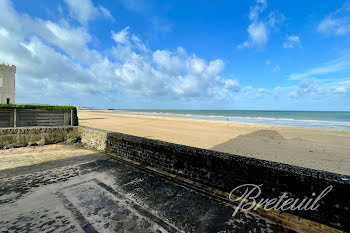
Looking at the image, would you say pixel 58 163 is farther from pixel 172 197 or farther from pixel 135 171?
pixel 172 197

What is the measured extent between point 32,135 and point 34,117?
41.0 inches

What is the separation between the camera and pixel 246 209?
2.91m

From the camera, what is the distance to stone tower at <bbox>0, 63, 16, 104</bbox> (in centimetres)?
2130

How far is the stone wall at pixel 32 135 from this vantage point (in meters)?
7.20

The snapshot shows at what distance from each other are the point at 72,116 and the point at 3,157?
376 centimetres

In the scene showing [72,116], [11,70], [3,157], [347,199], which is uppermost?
[11,70]

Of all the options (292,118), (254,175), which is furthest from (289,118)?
(254,175)

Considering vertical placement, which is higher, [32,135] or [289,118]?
[289,118]

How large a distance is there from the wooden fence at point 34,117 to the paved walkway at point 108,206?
4569mm

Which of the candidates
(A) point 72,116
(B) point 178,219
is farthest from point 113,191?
→ (A) point 72,116

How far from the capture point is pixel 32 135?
7.75 metres

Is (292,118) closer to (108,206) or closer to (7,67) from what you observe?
(108,206)

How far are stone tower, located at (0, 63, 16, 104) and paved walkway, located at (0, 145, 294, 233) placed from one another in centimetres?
2562

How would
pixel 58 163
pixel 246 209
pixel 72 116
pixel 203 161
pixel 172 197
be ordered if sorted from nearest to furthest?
1. pixel 246 209
2. pixel 172 197
3. pixel 203 161
4. pixel 58 163
5. pixel 72 116
